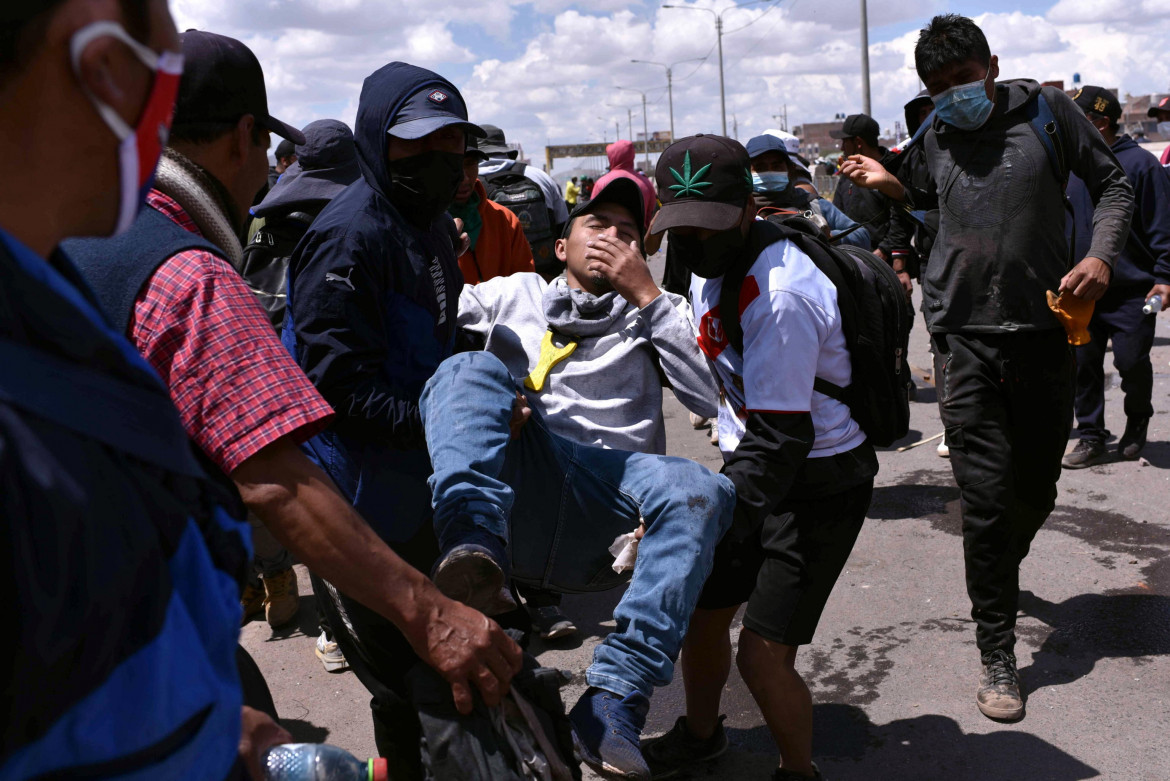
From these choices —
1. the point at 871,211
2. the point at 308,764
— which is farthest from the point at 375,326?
the point at 871,211

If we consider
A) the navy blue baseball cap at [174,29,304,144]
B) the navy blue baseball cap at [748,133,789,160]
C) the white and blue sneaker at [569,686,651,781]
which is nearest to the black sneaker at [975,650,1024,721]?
the white and blue sneaker at [569,686,651,781]

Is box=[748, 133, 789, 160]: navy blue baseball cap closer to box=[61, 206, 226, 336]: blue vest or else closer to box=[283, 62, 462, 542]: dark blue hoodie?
box=[283, 62, 462, 542]: dark blue hoodie

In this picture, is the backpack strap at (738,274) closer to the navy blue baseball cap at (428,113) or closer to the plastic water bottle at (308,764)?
the navy blue baseball cap at (428,113)

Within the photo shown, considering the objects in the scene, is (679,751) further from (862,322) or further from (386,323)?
(386,323)

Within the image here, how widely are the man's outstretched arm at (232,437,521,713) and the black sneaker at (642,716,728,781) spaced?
74.7 inches

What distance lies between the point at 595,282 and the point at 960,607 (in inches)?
111

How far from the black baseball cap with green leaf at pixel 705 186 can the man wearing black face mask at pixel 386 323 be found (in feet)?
1.96

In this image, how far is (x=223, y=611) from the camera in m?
1.17

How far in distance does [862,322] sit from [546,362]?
95cm

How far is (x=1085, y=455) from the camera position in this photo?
271 inches

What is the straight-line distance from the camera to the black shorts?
3.08 meters

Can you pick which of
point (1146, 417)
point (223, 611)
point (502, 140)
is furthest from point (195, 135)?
point (1146, 417)

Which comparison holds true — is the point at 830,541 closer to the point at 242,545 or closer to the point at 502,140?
the point at 242,545

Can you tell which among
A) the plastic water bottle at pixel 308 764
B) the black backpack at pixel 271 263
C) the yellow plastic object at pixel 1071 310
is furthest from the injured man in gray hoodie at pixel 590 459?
the yellow plastic object at pixel 1071 310
